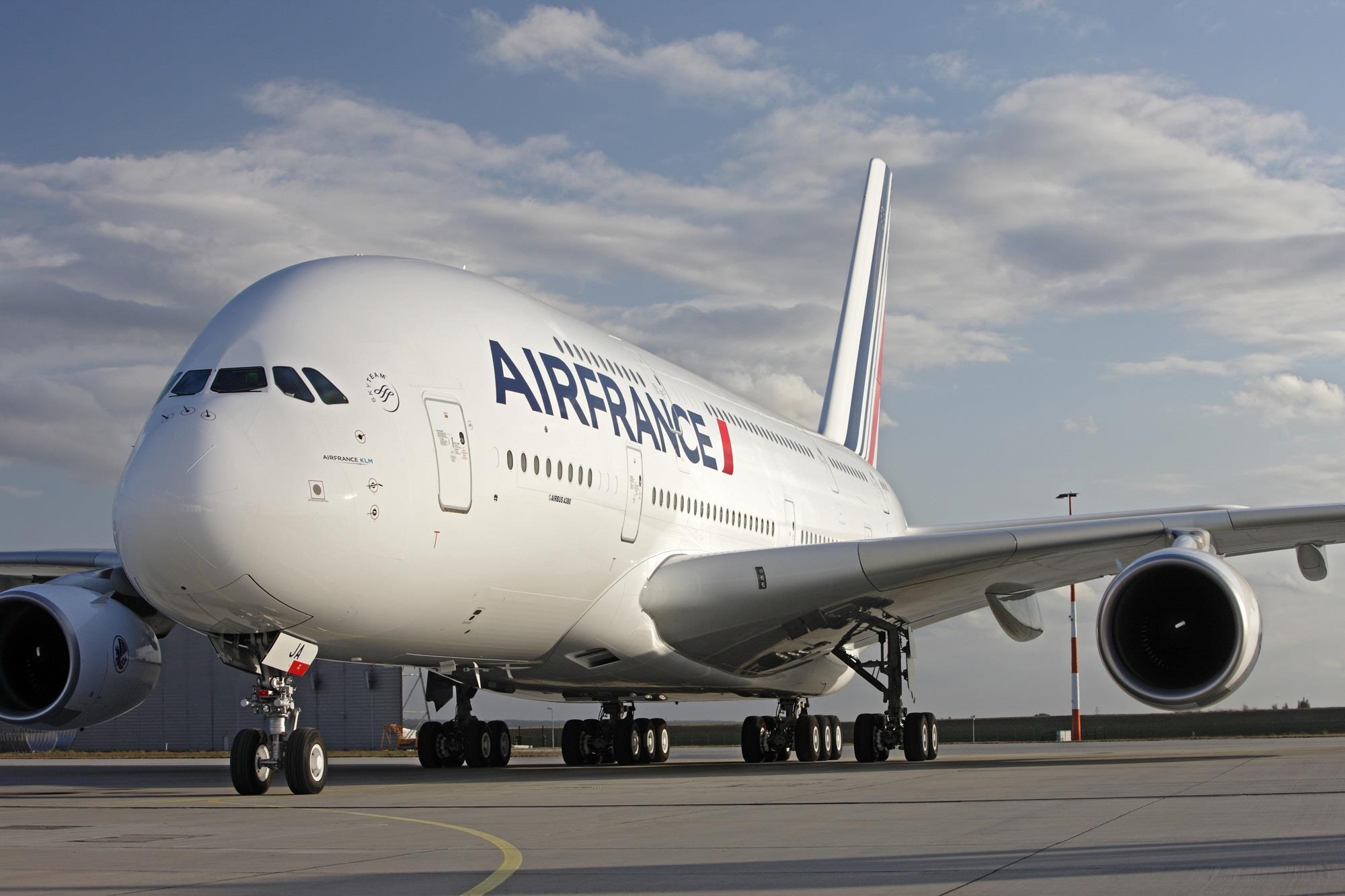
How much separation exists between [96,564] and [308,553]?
20.3 feet

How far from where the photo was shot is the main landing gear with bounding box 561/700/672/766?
58.0 feet

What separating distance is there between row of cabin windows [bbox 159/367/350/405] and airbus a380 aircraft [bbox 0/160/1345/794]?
0.03 m

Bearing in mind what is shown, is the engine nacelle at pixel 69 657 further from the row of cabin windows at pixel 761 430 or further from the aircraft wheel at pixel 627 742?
the row of cabin windows at pixel 761 430

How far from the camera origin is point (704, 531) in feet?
49.8

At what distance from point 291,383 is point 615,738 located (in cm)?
896

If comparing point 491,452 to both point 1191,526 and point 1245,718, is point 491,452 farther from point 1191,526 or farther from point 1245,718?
point 1245,718

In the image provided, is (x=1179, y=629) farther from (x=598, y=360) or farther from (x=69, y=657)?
(x=69, y=657)

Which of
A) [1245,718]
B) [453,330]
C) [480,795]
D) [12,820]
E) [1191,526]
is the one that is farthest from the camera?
[1245,718]

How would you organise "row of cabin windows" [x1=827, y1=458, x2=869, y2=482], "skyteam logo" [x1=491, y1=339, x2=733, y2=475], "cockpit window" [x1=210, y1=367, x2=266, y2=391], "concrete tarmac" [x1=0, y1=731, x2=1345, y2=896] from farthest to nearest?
1. "row of cabin windows" [x1=827, y1=458, x2=869, y2=482]
2. "skyteam logo" [x1=491, y1=339, x2=733, y2=475]
3. "cockpit window" [x1=210, y1=367, x2=266, y2=391]
4. "concrete tarmac" [x1=0, y1=731, x2=1345, y2=896]

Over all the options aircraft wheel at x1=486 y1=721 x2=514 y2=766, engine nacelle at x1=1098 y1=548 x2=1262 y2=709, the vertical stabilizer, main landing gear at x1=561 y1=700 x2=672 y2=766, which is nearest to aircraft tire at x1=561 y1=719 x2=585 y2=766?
main landing gear at x1=561 y1=700 x2=672 y2=766

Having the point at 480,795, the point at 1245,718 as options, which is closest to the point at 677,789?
the point at 480,795

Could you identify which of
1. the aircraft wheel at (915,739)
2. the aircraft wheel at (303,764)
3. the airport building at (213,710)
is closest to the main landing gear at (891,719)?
the aircraft wheel at (915,739)

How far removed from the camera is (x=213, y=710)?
3403 centimetres

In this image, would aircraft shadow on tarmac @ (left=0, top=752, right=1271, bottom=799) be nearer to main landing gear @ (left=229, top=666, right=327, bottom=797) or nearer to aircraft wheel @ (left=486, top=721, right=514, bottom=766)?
aircraft wheel @ (left=486, top=721, right=514, bottom=766)
